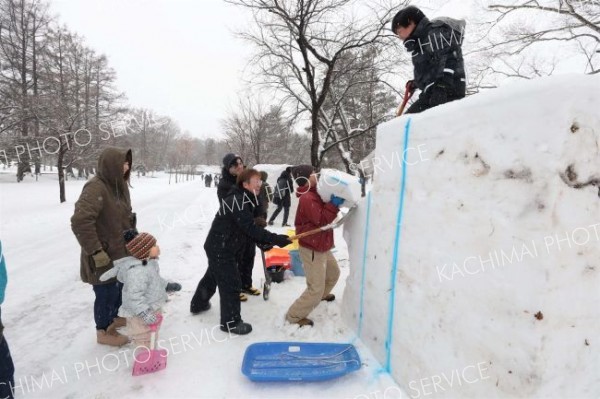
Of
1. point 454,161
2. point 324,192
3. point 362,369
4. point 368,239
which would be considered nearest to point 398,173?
point 454,161

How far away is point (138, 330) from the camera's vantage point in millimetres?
2941

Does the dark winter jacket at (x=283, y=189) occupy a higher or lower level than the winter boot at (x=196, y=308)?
higher

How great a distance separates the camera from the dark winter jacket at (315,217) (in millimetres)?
3623

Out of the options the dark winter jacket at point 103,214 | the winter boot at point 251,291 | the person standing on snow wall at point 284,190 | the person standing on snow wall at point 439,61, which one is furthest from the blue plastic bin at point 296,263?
the person standing on snow wall at point 284,190

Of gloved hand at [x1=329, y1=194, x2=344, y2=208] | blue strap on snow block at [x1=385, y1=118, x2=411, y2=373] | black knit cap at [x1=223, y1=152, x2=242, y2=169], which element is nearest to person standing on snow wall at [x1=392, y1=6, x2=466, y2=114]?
blue strap on snow block at [x1=385, y1=118, x2=411, y2=373]

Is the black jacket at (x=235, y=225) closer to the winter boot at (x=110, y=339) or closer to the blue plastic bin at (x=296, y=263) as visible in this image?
the winter boot at (x=110, y=339)

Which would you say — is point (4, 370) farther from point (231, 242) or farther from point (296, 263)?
point (296, 263)

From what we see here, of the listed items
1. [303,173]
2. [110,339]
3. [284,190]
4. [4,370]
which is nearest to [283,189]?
[284,190]

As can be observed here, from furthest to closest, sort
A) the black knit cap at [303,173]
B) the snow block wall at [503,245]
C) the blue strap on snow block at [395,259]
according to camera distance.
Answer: the black knit cap at [303,173]
the blue strap on snow block at [395,259]
the snow block wall at [503,245]

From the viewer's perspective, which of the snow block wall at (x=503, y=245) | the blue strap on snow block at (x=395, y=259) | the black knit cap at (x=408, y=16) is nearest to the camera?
the snow block wall at (x=503, y=245)

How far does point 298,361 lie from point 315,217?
4.55 feet

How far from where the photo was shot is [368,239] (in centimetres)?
327

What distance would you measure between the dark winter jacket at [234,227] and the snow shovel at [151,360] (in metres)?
0.93

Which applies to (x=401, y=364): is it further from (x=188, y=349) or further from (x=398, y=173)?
(x=188, y=349)
